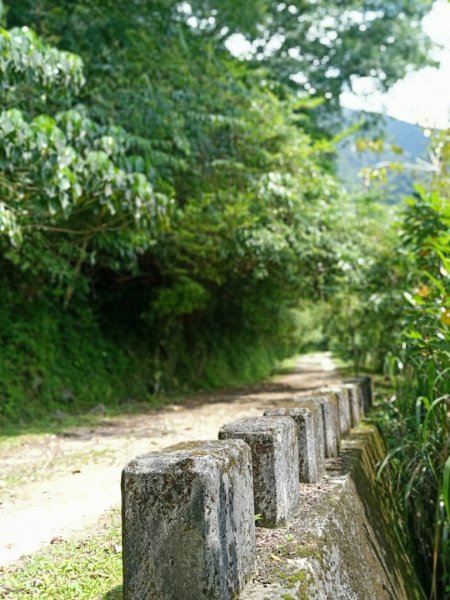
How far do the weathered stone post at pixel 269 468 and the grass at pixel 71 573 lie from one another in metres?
0.57

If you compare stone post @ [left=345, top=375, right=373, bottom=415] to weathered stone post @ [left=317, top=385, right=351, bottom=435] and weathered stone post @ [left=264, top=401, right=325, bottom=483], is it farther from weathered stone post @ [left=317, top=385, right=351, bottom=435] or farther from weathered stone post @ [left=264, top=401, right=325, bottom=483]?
weathered stone post @ [left=264, top=401, right=325, bottom=483]

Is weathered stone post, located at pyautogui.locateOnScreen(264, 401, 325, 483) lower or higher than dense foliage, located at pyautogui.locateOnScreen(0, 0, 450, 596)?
lower

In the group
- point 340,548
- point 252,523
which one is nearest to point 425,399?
point 340,548

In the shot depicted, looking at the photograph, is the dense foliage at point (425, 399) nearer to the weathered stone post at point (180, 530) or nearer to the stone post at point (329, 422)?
the stone post at point (329, 422)

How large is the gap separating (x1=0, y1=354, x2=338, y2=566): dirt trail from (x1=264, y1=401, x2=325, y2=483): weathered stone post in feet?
3.32

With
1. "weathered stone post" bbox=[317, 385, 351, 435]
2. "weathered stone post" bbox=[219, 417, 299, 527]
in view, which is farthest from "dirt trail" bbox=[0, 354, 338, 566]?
"weathered stone post" bbox=[317, 385, 351, 435]

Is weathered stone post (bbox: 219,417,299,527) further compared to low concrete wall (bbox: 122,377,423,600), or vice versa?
weathered stone post (bbox: 219,417,299,527)

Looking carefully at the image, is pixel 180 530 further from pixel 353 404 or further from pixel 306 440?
pixel 353 404

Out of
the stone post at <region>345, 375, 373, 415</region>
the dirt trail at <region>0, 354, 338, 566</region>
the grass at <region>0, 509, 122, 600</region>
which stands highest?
the stone post at <region>345, 375, 373, 415</region>

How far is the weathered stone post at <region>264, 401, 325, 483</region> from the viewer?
2.72 m

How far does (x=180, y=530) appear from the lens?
1.58 meters

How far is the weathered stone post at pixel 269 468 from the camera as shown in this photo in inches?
86.0

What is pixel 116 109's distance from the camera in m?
7.41

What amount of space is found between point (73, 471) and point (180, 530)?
264cm
